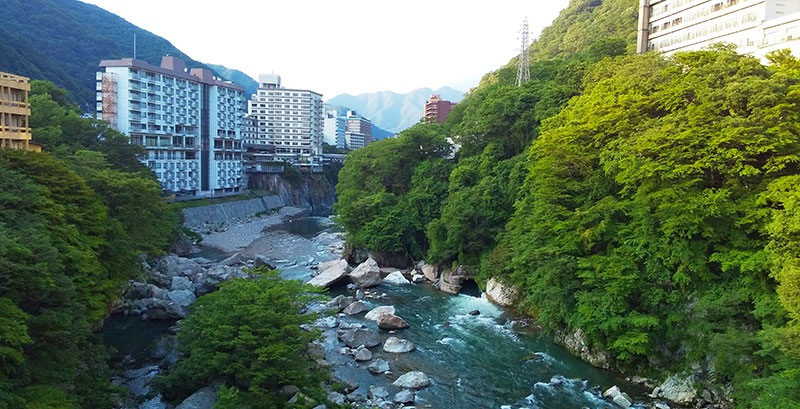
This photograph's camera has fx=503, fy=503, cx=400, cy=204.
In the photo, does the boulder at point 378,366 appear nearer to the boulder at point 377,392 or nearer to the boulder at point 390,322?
the boulder at point 377,392

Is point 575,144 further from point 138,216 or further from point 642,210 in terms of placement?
point 138,216

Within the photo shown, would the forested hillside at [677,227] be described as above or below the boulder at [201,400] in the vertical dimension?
above

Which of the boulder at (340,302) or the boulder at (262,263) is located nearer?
the boulder at (340,302)

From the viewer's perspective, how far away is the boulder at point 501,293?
27688mm

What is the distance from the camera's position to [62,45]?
94.1 m

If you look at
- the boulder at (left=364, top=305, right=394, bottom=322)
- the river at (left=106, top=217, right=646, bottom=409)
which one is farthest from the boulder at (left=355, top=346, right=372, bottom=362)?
the boulder at (left=364, top=305, right=394, bottom=322)

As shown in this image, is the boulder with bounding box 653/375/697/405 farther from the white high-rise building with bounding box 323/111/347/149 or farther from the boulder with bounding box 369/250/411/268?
the white high-rise building with bounding box 323/111/347/149

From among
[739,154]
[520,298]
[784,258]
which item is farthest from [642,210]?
[520,298]

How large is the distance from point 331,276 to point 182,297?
28.8ft

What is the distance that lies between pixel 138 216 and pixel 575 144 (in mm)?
22747

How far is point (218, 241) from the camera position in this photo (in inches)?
1946

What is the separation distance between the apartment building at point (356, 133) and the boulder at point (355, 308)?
133m

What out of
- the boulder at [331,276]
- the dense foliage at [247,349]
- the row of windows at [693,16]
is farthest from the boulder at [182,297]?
the row of windows at [693,16]

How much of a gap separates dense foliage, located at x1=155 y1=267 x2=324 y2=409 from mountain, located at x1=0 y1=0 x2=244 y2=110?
72942 mm
